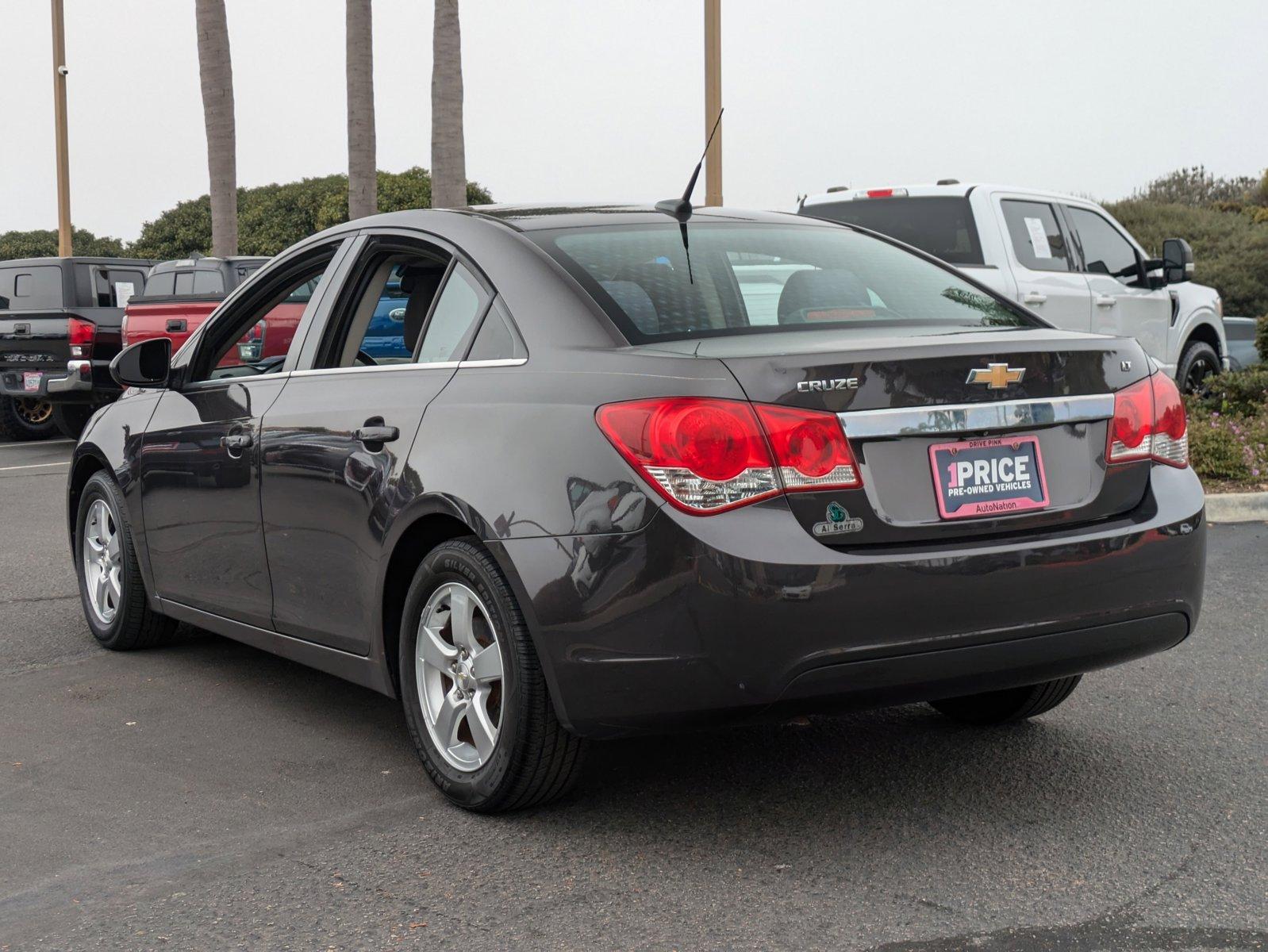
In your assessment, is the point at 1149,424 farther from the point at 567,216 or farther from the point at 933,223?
the point at 933,223

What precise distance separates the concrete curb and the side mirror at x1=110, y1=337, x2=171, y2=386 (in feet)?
20.8

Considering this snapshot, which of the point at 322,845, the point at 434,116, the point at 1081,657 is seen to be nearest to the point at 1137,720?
the point at 1081,657

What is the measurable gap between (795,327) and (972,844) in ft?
4.54

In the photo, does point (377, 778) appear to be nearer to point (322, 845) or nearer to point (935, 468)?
point (322, 845)

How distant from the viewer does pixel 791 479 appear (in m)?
3.48

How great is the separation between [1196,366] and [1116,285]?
211 cm

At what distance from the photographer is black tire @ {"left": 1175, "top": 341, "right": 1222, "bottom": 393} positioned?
13.2m

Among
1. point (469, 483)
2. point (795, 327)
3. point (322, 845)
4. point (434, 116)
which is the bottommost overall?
point (322, 845)

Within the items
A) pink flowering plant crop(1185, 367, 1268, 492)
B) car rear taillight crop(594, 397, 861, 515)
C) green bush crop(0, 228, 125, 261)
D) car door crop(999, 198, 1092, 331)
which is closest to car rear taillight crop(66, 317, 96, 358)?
car door crop(999, 198, 1092, 331)

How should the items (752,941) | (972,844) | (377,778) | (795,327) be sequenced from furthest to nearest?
(377,778), (795,327), (972,844), (752,941)

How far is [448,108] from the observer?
18.6m

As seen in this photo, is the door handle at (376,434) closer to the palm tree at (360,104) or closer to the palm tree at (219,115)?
the palm tree at (360,104)

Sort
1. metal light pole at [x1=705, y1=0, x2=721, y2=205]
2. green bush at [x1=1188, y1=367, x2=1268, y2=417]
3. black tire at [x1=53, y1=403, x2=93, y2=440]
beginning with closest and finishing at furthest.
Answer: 1. green bush at [x1=1188, y1=367, x2=1268, y2=417]
2. metal light pole at [x1=705, y1=0, x2=721, y2=205]
3. black tire at [x1=53, y1=403, x2=93, y2=440]

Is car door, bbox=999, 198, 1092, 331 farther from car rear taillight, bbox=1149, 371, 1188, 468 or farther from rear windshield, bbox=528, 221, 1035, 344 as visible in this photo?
car rear taillight, bbox=1149, 371, 1188, 468
